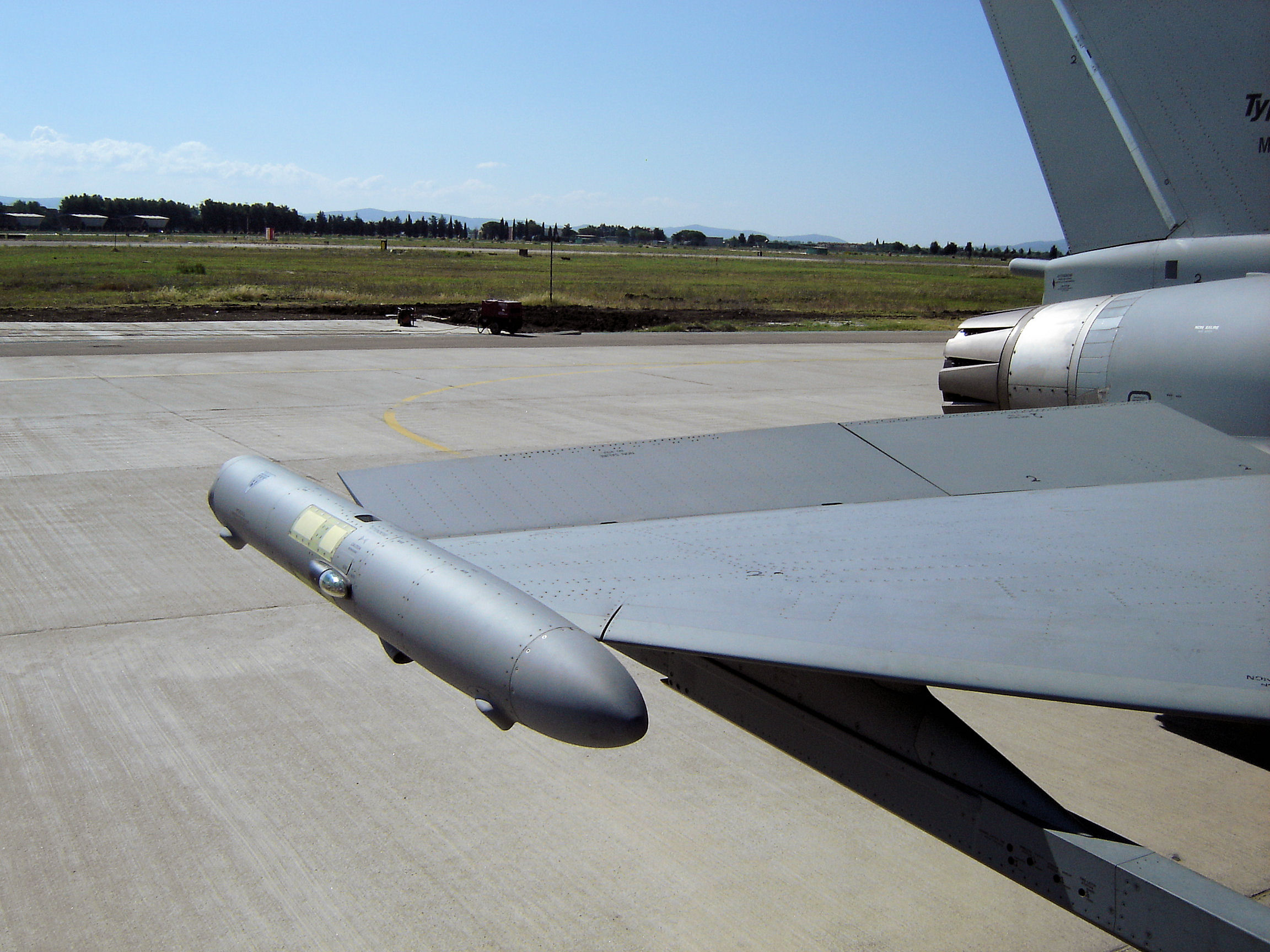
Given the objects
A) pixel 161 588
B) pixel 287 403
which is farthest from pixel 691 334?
pixel 161 588

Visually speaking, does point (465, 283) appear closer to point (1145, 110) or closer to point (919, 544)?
point (1145, 110)

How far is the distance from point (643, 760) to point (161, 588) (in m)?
6.25

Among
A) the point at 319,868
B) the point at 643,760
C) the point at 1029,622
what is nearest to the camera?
the point at 1029,622

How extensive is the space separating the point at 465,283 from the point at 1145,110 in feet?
230

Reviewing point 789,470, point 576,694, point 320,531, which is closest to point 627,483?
point 789,470

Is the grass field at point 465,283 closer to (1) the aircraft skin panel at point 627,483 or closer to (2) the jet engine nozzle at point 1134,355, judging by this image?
(2) the jet engine nozzle at point 1134,355

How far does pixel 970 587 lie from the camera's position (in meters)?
4.59

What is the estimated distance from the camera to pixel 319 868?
628 cm

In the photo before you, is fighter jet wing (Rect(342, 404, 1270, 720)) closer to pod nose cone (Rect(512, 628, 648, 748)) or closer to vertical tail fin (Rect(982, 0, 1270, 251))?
pod nose cone (Rect(512, 628, 648, 748))

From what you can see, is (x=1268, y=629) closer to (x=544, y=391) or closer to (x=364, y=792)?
(x=364, y=792)

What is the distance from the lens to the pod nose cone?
3.79m

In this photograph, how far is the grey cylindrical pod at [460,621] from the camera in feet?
12.6

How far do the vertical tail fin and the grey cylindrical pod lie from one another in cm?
838

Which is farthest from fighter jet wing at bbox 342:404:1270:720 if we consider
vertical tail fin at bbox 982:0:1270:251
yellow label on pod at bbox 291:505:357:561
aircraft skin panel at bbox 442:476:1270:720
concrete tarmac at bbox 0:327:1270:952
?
vertical tail fin at bbox 982:0:1270:251
